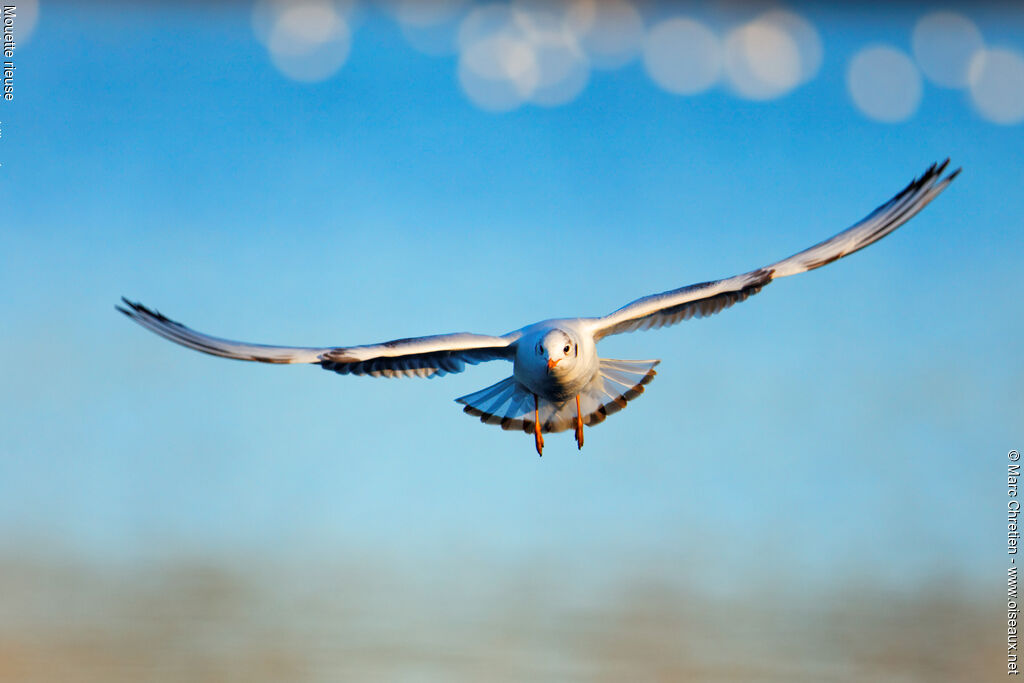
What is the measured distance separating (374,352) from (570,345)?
6.45ft

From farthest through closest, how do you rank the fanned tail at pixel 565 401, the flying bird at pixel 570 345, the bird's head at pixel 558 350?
the fanned tail at pixel 565 401
the flying bird at pixel 570 345
the bird's head at pixel 558 350

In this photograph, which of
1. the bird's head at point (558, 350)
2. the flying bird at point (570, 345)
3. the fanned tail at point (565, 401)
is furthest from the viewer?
the fanned tail at point (565, 401)

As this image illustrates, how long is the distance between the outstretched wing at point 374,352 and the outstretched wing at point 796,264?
1243mm

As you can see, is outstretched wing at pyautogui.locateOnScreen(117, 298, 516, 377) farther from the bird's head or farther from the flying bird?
the bird's head

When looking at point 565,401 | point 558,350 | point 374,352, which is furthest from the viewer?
point 565,401

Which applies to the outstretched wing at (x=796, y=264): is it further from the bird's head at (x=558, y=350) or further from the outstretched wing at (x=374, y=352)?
the outstretched wing at (x=374, y=352)

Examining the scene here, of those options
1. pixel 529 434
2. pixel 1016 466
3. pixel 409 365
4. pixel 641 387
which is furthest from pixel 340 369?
pixel 1016 466

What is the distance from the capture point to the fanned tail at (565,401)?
10.6 metres

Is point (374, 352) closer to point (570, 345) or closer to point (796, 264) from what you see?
point (570, 345)

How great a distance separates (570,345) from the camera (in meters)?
9.59

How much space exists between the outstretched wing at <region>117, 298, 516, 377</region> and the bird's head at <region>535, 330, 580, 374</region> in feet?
2.55

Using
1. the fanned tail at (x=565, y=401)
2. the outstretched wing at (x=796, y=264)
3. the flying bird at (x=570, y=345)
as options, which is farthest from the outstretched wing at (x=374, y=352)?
the outstretched wing at (x=796, y=264)

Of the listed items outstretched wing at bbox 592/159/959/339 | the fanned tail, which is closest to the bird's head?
outstretched wing at bbox 592/159/959/339

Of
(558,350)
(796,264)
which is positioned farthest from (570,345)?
(796,264)
